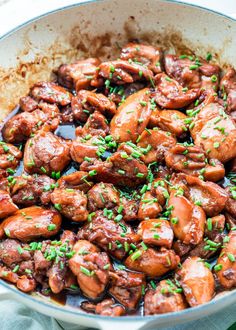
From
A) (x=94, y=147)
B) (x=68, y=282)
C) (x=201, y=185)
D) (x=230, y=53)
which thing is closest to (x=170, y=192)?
(x=201, y=185)

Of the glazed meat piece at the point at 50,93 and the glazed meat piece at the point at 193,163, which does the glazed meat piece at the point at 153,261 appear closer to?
the glazed meat piece at the point at 193,163

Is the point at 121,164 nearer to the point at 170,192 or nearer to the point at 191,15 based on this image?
the point at 170,192

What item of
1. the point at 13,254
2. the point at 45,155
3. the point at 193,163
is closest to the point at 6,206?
the point at 13,254

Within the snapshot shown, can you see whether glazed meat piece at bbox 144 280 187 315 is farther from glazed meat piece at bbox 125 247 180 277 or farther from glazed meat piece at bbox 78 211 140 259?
glazed meat piece at bbox 78 211 140 259

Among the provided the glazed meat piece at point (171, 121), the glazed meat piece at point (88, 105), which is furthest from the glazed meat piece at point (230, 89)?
the glazed meat piece at point (88, 105)

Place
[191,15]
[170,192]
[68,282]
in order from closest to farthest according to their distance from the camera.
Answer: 1. [68,282]
2. [170,192]
3. [191,15]
